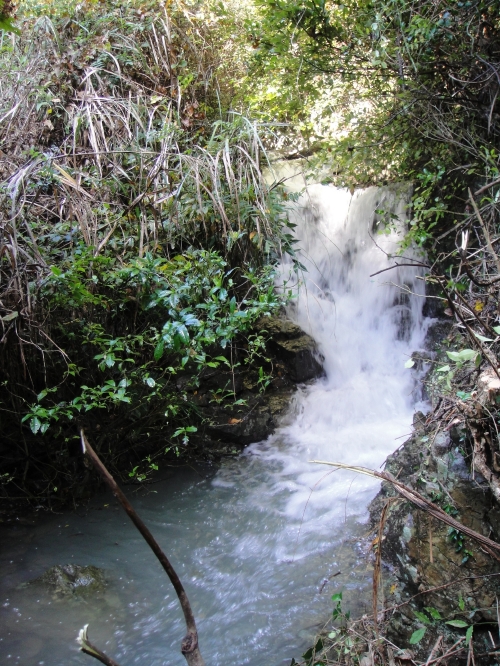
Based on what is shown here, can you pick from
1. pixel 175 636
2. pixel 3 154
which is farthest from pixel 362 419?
pixel 3 154

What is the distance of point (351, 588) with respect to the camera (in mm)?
2467

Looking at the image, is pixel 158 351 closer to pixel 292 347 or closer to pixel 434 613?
pixel 434 613

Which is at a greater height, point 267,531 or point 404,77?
point 404,77

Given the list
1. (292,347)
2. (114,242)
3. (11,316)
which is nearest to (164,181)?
(114,242)

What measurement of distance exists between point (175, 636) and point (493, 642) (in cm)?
143

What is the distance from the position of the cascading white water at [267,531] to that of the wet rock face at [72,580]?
0.06 metres

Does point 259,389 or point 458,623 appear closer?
point 458,623

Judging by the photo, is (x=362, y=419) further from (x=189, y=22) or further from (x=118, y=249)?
(x=189, y=22)

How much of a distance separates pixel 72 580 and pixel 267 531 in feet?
3.91

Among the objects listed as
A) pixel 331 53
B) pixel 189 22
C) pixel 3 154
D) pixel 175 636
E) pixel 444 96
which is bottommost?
pixel 175 636

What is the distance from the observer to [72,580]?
2547 millimetres

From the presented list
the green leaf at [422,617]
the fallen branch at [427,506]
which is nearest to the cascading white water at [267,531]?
the green leaf at [422,617]

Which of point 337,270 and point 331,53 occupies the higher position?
point 331,53

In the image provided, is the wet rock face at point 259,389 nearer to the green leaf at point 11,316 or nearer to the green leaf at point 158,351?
the green leaf at point 158,351
